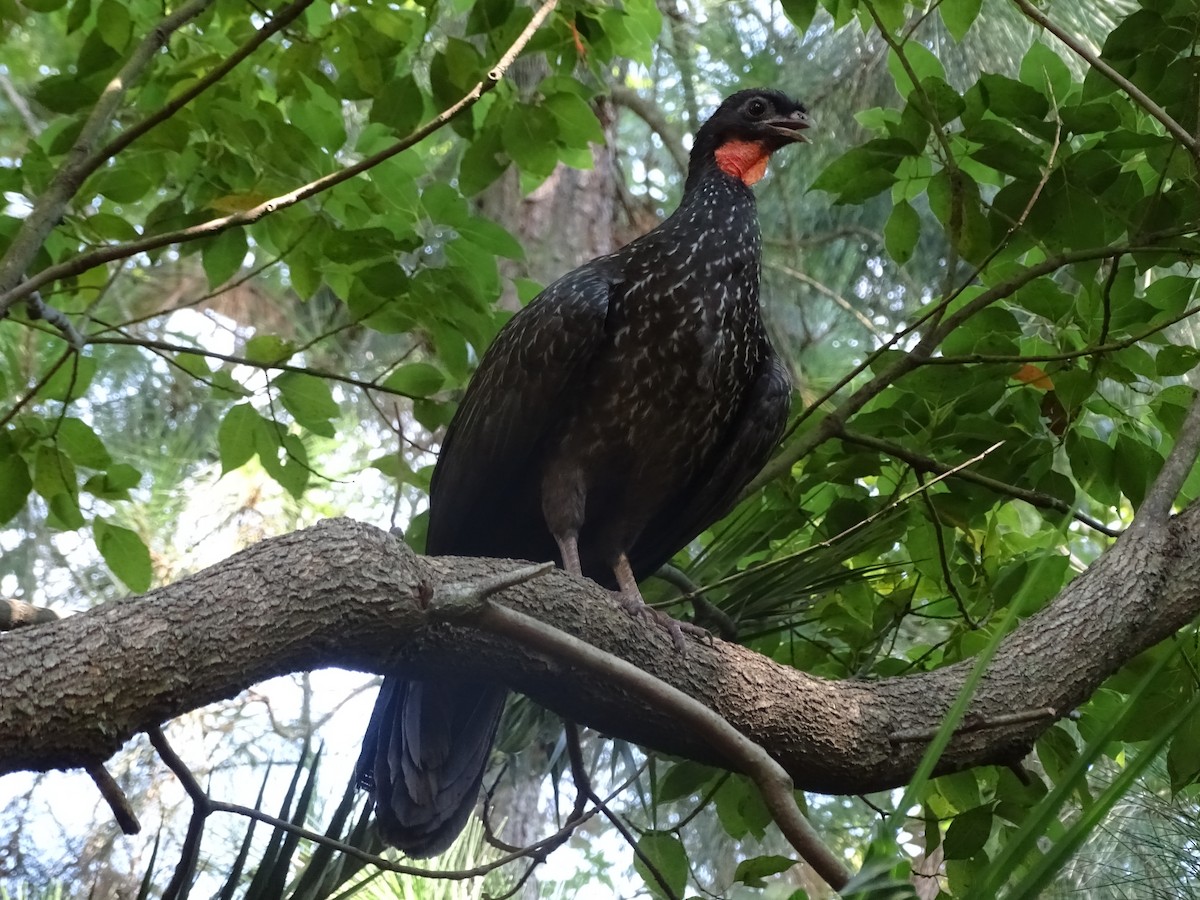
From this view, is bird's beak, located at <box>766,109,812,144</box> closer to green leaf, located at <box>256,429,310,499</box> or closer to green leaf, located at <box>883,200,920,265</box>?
green leaf, located at <box>883,200,920,265</box>

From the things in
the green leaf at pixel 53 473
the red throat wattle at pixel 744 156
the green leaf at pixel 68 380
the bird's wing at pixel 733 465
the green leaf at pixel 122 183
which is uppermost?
the red throat wattle at pixel 744 156

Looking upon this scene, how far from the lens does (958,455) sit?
8.00ft

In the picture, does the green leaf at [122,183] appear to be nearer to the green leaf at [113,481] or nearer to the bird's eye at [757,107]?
the green leaf at [113,481]

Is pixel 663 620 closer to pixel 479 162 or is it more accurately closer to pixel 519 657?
pixel 519 657

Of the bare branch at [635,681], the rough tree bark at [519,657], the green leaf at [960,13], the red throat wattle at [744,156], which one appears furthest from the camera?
the red throat wattle at [744,156]

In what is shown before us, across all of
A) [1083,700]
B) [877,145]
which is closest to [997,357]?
[877,145]

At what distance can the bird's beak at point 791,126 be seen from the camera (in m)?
3.03

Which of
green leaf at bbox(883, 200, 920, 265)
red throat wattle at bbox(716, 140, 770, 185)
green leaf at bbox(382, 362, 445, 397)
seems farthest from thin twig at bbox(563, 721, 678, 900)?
red throat wattle at bbox(716, 140, 770, 185)

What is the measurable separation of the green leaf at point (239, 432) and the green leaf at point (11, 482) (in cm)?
37

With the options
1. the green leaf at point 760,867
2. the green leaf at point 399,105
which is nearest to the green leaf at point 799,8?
the green leaf at point 399,105

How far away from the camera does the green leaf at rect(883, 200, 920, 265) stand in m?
2.33

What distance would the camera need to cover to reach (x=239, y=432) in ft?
8.25

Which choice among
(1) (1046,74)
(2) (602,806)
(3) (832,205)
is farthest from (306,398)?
(1) (1046,74)

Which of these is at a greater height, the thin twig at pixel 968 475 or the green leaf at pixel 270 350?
the green leaf at pixel 270 350
